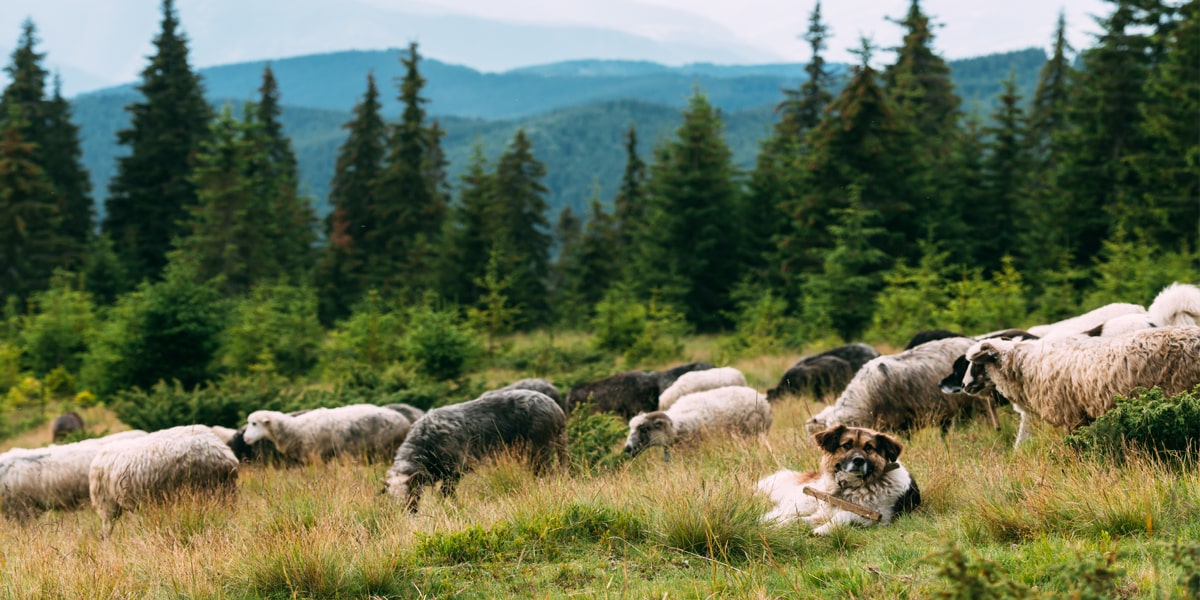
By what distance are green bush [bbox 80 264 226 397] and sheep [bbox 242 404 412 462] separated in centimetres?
937

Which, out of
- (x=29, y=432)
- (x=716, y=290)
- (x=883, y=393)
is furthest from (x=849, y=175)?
(x=29, y=432)

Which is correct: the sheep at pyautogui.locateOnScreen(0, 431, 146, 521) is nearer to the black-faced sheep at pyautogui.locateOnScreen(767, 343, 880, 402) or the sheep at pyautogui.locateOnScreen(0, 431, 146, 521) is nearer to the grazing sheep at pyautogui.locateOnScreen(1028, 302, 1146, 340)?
the black-faced sheep at pyautogui.locateOnScreen(767, 343, 880, 402)

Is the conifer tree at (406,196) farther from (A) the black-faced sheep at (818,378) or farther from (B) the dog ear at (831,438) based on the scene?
(B) the dog ear at (831,438)

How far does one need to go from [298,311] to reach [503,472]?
21376mm

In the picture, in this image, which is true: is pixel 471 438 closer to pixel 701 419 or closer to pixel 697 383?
pixel 701 419

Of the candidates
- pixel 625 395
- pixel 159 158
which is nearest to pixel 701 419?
pixel 625 395

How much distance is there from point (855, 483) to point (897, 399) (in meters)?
3.72

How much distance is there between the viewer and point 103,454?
8.50 m

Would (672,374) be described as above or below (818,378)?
below

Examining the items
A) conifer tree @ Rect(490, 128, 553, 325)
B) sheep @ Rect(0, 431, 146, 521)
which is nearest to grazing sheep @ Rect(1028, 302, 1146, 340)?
sheep @ Rect(0, 431, 146, 521)

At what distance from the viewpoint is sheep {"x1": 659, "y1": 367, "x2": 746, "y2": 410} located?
12875 mm

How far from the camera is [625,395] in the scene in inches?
545

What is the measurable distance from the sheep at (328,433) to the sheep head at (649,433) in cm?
405

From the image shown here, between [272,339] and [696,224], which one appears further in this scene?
[696,224]
